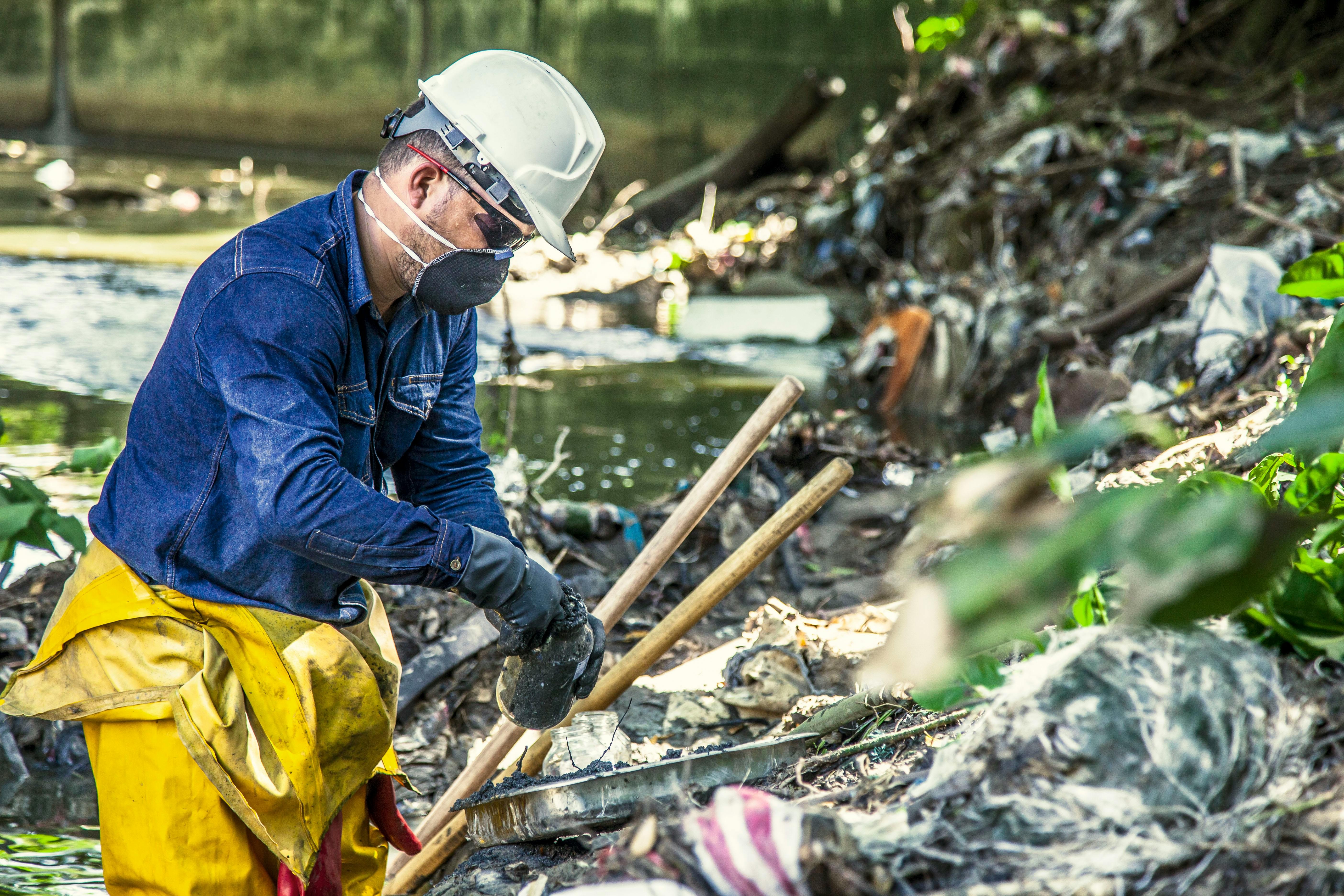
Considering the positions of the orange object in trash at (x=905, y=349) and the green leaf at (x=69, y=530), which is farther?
the orange object in trash at (x=905, y=349)

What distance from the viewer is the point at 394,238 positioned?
1985mm

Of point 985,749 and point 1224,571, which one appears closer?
point 1224,571

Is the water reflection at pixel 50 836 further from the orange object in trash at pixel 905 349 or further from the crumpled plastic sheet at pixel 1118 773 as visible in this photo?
the orange object in trash at pixel 905 349

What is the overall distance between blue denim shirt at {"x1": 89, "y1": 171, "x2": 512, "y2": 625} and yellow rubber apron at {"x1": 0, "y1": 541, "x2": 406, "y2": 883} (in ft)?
Answer: 0.16

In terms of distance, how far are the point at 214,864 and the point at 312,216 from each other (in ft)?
3.79

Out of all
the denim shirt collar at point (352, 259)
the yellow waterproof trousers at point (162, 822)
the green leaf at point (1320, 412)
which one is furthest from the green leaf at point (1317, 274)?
the yellow waterproof trousers at point (162, 822)

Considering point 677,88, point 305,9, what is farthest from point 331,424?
point 305,9

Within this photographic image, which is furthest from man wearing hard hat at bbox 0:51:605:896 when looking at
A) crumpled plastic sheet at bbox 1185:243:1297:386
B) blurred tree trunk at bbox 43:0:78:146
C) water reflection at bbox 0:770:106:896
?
blurred tree trunk at bbox 43:0:78:146

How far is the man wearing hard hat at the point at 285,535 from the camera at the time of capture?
1.80m

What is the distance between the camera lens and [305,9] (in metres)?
14.6

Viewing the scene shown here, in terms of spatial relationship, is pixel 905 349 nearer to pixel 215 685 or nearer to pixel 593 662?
pixel 593 662

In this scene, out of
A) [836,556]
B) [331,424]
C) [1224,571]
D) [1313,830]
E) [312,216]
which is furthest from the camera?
[836,556]

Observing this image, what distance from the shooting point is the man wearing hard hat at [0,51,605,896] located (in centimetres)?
180

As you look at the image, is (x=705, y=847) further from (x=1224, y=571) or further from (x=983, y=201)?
(x=983, y=201)
